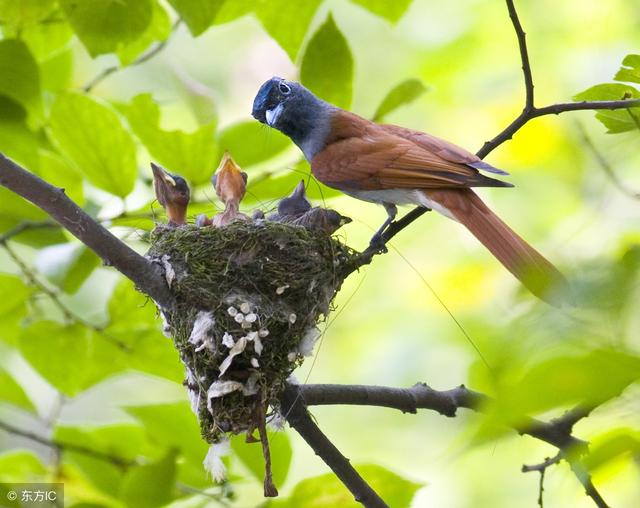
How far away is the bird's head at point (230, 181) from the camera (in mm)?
3631

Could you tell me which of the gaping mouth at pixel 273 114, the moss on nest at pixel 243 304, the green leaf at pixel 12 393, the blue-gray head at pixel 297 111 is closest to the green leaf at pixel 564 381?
the moss on nest at pixel 243 304

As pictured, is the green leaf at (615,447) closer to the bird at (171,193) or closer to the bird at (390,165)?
the bird at (390,165)

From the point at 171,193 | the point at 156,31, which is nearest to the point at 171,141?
the point at 156,31

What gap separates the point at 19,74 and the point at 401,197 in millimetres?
1746

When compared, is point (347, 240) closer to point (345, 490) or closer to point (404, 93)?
point (404, 93)

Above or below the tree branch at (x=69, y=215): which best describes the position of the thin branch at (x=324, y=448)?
below

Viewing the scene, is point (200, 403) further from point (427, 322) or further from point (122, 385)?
point (122, 385)

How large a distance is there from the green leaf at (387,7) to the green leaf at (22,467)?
2.00m

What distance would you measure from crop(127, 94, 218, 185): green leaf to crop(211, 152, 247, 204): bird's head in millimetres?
469

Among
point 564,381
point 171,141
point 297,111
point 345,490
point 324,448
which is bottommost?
point 564,381

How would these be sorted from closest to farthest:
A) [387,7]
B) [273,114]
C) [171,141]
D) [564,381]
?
[564,381] → [387,7] → [171,141] → [273,114]

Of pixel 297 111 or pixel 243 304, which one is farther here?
pixel 297 111

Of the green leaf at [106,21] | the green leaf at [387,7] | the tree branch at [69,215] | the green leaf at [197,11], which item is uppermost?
the green leaf at [106,21]

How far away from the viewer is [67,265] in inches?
122
